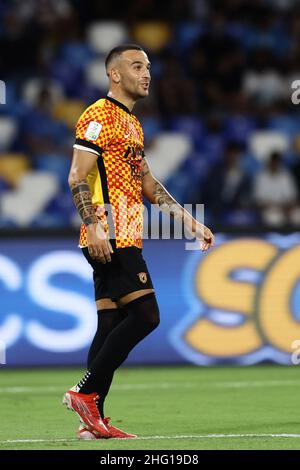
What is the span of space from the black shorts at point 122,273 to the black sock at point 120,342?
0.27 ft

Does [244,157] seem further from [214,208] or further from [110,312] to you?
[110,312]

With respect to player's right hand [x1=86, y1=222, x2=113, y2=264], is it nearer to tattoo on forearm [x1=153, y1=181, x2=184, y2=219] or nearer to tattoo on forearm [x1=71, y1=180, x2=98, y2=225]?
tattoo on forearm [x1=71, y1=180, x2=98, y2=225]

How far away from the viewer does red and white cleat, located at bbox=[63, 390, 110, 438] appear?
21.6 feet

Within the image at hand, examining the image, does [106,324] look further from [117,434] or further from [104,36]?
[104,36]

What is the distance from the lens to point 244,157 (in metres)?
14.6

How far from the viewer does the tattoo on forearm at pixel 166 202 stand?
279 inches

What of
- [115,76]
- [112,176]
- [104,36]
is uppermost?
[104,36]

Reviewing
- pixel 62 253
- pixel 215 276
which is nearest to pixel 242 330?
pixel 215 276

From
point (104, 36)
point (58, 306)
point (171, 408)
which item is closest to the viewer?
point (171, 408)

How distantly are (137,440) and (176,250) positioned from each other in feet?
16.5

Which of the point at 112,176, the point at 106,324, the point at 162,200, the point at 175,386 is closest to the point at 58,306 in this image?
the point at 175,386

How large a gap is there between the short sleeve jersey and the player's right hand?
0.47 feet

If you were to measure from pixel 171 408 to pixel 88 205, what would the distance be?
236cm

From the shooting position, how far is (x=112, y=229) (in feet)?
22.1
